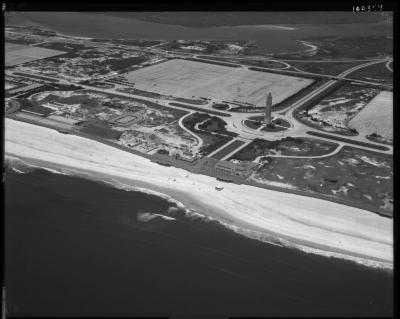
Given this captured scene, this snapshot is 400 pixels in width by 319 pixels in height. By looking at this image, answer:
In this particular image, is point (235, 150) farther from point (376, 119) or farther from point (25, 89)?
point (25, 89)

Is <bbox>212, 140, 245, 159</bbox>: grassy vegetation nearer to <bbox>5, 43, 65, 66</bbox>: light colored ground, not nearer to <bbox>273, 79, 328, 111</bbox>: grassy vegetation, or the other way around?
<bbox>273, 79, 328, 111</bbox>: grassy vegetation

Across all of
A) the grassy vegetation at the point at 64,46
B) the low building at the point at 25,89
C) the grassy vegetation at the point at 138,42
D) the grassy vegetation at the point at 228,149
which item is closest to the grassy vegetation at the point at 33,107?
the low building at the point at 25,89

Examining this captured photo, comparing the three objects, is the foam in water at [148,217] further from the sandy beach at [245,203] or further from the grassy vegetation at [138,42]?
the grassy vegetation at [138,42]

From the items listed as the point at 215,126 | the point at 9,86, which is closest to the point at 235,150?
the point at 215,126

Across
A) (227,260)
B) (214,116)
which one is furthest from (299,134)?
(227,260)

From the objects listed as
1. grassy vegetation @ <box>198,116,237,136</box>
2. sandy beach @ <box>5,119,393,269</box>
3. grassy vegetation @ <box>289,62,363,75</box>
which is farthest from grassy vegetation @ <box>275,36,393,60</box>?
sandy beach @ <box>5,119,393,269</box>

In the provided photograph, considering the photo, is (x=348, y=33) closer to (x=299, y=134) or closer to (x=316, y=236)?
(x=299, y=134)
